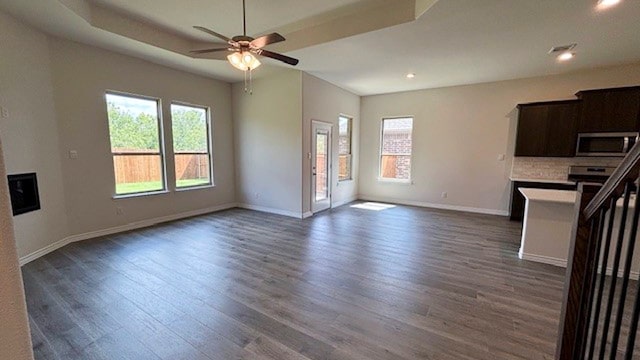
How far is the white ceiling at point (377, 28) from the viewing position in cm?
309

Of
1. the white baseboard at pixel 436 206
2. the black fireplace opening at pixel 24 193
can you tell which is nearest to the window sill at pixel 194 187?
the black fireplace opening at pixel 24 193

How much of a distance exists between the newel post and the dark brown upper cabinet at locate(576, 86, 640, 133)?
488 cm

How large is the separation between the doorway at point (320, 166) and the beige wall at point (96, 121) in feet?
9.01

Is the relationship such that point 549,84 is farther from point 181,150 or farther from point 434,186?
point 181,150

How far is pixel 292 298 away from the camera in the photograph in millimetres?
2670

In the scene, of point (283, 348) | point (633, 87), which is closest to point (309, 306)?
Answer: point (283, 348)

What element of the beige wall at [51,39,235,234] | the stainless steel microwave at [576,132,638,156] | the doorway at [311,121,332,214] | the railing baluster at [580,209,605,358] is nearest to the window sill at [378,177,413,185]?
the doorway at [311,121,332,214]

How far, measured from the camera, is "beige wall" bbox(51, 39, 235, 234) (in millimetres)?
4008

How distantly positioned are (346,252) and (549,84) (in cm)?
543

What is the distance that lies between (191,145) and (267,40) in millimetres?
3705

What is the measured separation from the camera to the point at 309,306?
2.54 m

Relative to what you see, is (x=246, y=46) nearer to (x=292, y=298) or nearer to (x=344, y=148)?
(x=292, y=298)

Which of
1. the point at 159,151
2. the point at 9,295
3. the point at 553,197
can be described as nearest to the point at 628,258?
the point at 9,295

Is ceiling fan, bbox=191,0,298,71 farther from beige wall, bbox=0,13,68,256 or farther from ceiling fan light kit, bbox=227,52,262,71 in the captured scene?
beige wall, bbox=0,13,68,256
